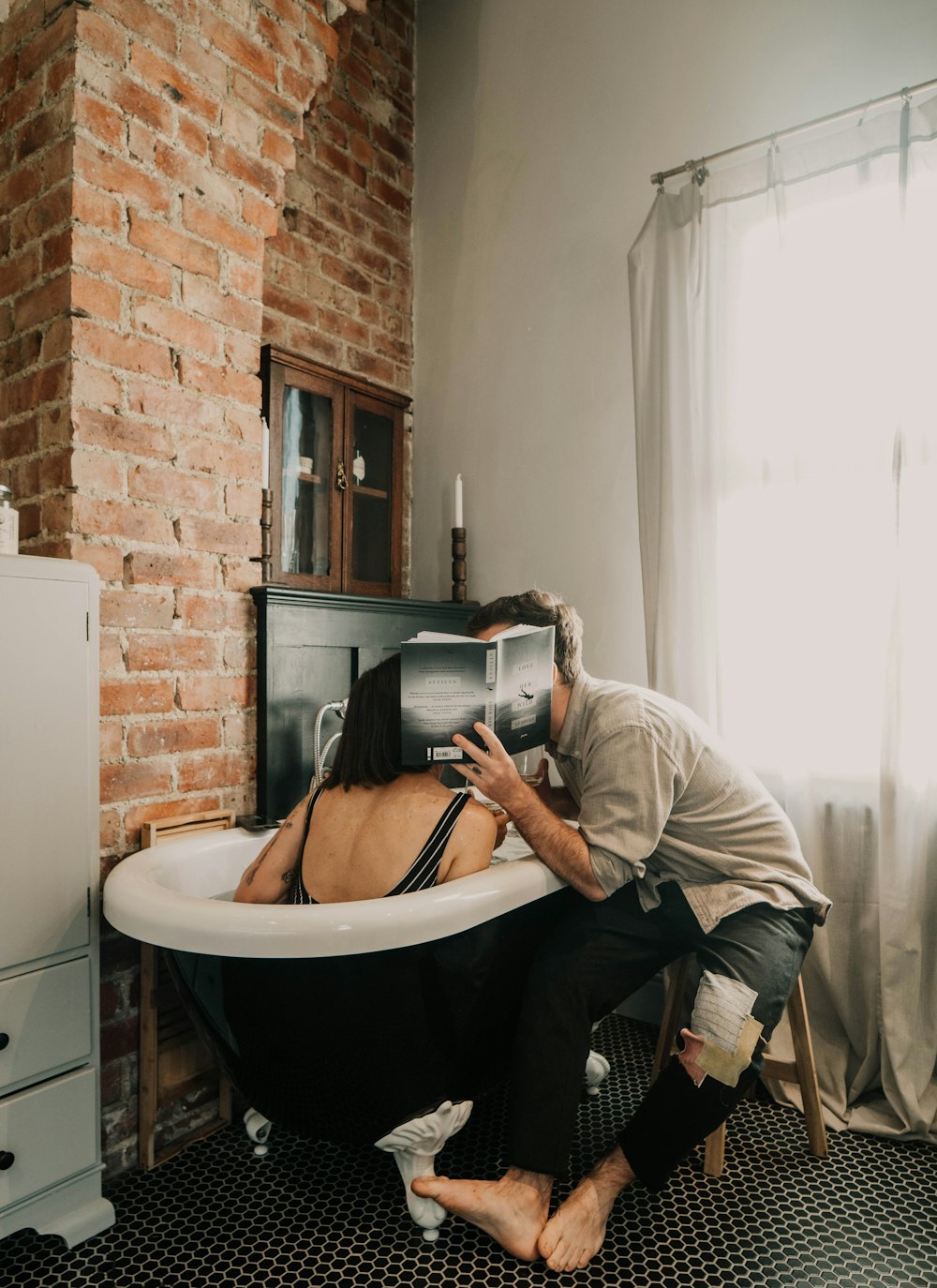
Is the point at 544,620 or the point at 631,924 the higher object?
the point at 544,620

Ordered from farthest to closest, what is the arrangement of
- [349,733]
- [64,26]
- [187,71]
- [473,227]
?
[473,227], [187,71], [64,26], [349,733]

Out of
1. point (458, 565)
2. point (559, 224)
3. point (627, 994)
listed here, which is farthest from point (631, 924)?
point (559, 224)

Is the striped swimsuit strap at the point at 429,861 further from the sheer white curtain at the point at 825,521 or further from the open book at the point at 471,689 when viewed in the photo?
the sheer white curtain at the point at 825,521

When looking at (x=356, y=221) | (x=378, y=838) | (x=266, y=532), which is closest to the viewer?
(x=378, y=838)

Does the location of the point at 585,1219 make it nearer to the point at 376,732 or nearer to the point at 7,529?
the point at 376,732

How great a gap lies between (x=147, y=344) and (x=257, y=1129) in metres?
1.68

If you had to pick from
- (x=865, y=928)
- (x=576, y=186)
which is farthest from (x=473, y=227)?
(x=865, y=928)

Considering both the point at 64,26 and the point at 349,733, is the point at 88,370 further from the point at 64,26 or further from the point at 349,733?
the point at 349,733

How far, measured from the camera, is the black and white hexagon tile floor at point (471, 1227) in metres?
1.42

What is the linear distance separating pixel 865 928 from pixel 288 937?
1.36m

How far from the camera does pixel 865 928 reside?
6.29 ft

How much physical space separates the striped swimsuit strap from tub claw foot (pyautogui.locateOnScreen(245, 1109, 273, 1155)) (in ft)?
1.91

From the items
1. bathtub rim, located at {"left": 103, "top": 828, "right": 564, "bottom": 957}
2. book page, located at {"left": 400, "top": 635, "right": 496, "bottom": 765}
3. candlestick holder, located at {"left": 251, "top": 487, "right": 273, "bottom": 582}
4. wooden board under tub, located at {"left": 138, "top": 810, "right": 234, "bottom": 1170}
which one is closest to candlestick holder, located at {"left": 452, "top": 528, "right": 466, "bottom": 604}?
candlestick holder, located at {"left": 251, "top": 487, "right": 273, "bottom": 582}

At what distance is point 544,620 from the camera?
1.76 meters
